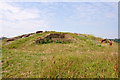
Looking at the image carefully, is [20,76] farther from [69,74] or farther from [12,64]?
[69,74]

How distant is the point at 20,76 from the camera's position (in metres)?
5.44

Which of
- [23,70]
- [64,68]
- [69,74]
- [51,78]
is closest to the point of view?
[51,78]

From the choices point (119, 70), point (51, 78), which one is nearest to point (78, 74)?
point (51, 78)

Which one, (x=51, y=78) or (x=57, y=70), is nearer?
(x=51, y=78)

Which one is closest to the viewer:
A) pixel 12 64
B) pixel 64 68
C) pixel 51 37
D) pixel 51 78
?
pixel 51 78

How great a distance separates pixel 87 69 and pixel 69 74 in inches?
45.0

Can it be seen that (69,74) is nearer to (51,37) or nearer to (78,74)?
(78,74)

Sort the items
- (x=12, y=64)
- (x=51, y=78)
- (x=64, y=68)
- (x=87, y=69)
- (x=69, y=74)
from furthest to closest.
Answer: (x=12, y=64)
(x=87, y=69)
(x=64, y=68)
(x=69, y=74)
(x=51, y=78)

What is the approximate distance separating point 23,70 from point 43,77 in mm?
2021

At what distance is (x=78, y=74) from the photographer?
193 inches

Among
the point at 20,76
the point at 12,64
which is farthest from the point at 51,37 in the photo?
the point at 20,76

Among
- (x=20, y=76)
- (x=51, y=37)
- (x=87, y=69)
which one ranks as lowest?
(x=20, y=76)

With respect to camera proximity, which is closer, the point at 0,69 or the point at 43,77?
the point at 43,77

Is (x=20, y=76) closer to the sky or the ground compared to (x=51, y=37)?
closer to the ground
